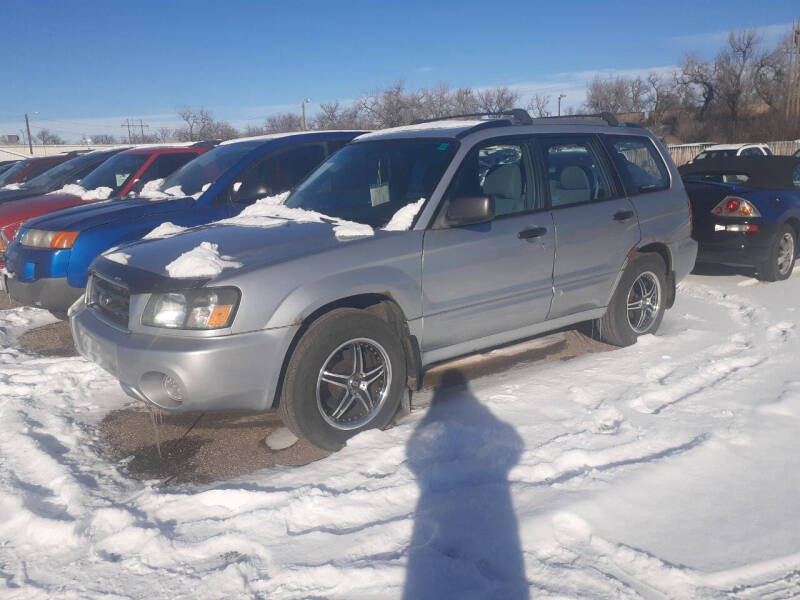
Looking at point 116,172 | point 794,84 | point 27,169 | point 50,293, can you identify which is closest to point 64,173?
point 116,172

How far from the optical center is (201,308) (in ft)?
11.7

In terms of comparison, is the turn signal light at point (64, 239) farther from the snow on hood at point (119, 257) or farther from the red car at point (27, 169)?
the red car at point (27, 169)

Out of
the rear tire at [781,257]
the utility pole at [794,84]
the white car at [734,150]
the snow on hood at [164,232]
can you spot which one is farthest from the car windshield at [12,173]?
the utility pole at [794,84]

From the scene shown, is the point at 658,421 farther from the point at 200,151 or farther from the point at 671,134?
the point at 671,134

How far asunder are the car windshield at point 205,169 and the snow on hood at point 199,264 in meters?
3.27

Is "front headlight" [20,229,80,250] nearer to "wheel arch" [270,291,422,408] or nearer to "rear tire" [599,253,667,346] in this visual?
"wheel arch" [270,291,422,408]

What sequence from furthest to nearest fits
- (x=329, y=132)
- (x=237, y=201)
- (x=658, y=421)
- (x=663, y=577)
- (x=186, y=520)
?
(x=329, y=132)
(x=237, y=201)
(x=658, y=421)
(x=186, y=520)
(x=663, y=577)

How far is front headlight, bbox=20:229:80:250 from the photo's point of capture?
19.5 ft

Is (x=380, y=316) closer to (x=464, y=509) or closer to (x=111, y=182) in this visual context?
(x=464, y=509)

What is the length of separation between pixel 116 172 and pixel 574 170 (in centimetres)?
604

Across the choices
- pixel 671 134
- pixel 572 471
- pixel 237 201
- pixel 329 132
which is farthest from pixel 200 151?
pixel 671 134

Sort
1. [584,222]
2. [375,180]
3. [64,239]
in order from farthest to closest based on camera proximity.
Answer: [64,239], [584,222], [375,180]

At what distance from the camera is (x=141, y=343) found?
3.63 metres

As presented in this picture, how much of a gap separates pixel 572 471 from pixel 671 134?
52226 mm
